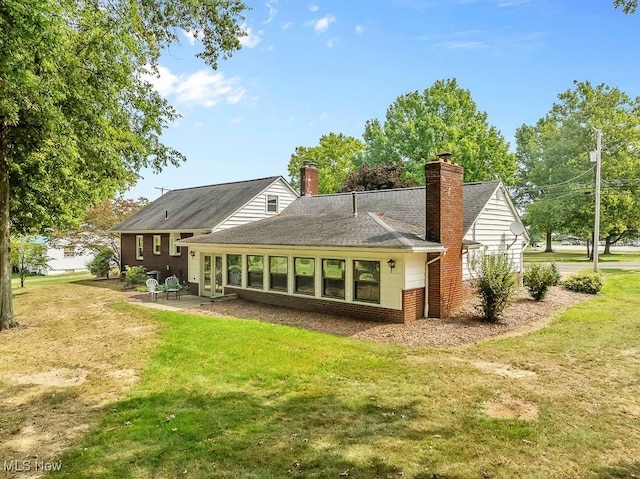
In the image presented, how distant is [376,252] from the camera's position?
1180 centimetres

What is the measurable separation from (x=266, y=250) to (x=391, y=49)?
861 cm

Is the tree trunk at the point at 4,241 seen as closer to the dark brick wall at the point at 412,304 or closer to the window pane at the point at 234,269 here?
the window pane at the point at 234,269

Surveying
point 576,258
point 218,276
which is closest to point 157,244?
point 218,276

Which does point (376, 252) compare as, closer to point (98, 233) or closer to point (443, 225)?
point (443, 225)

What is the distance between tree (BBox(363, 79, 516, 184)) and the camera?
35.8m

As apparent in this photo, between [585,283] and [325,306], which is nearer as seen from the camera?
[325,306]

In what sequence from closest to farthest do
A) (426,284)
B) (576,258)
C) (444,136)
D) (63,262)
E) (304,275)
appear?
(426,284)
(304,275)
(63,262)
(444,136)
(576,258)

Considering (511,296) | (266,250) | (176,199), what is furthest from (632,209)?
(176,199)

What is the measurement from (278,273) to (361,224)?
374cm

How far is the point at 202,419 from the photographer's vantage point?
5.62 meters

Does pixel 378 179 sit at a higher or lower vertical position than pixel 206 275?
higher

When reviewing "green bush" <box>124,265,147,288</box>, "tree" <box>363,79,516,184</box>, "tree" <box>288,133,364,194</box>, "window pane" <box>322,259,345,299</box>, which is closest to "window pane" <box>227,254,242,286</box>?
"window pane" <box>322,259,345,299</box>

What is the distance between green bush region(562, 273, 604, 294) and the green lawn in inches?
313

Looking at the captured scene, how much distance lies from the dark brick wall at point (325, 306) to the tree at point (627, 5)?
8.24 meters
